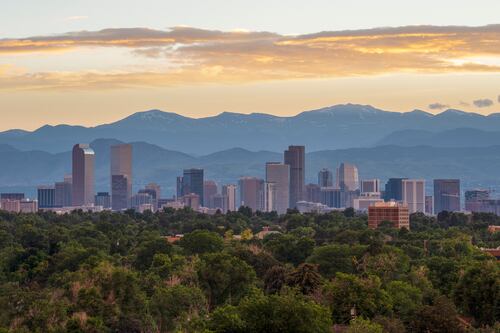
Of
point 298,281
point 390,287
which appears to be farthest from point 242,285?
point 390,287

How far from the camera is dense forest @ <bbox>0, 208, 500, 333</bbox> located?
2496 inches

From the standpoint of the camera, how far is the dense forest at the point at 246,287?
63406 mm

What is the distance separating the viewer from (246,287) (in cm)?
8319

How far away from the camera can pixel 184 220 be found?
187500 millimetres

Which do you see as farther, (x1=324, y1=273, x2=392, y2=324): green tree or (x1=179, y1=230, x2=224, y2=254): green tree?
(x1=179, y1=230, x2=224, y2=254): green tree

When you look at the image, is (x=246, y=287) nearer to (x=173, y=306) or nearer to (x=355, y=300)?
(x=173, y=306)

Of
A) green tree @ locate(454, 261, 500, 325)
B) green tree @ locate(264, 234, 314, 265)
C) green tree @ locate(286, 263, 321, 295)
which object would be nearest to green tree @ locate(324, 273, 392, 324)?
green tree @ locate(454, 261, 500, 325)

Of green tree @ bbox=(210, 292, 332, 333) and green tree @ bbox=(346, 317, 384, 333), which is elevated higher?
green tree @ bbox=(210, 292, 332, 333)

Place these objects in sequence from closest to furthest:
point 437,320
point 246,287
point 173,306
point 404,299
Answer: point 437,320 → point 404,299 → point 173,306 → point 246,287

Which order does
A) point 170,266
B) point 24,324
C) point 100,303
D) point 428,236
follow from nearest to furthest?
point 24,324 → point 100,303 → point 170,266 → point 428,236

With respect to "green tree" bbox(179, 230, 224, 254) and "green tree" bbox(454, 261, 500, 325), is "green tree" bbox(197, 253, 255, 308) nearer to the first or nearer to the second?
"green tree" bbox(454, 261, 500, 325)

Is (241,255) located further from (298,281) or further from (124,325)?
(124,325)

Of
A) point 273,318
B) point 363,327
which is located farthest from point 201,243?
point 363,327

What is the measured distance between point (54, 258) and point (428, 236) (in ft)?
136
